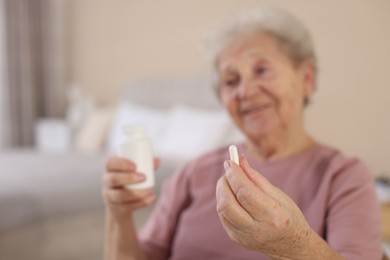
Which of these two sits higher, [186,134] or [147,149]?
[147,149]

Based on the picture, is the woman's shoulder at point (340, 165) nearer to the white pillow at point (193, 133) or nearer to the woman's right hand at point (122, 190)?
the woman's right hand at point (122, 190)

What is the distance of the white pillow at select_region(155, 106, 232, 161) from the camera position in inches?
88.4

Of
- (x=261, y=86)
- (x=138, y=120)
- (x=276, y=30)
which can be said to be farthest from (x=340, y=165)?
(x=138, y=120)

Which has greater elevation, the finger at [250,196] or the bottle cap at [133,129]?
the bottle cap at [133,129]

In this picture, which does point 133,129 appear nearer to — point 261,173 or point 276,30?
point 261,173

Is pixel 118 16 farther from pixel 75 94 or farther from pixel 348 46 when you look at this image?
pixel 348 46

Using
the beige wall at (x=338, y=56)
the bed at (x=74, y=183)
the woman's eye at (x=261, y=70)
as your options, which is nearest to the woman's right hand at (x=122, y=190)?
the bed at (x=74, y=183)

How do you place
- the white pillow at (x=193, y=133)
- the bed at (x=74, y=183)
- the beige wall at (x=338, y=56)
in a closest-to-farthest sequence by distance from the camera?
1. the bed at (x=74, y=183)
2. the beige wall at (x=338, y=56)
3. the white pillow at (x=193, y=133)

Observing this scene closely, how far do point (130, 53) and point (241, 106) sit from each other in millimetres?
2708

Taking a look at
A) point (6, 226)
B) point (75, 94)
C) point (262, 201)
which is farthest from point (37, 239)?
point (75, 94)

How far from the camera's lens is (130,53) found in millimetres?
3479

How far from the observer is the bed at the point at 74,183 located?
1.57 m

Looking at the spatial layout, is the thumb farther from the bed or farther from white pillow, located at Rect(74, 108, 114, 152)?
white pillow, located at Rect(74, 108, 114, 152)

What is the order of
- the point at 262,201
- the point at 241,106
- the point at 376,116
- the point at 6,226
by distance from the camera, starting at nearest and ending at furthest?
the point at 262,201 → the point at 241,106 → the point at 6,226 → the point at 376,116
